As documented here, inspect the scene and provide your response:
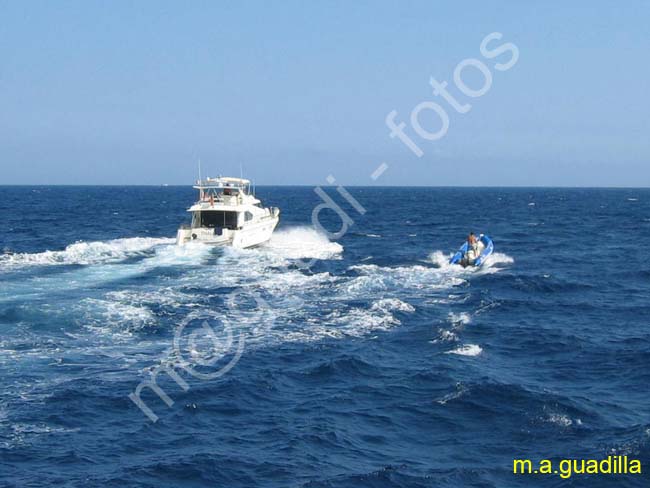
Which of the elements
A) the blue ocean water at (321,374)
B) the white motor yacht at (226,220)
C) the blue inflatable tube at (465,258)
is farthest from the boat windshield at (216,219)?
the blue inflatable tube at (465,258)

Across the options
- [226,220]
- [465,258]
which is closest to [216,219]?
[226,220]

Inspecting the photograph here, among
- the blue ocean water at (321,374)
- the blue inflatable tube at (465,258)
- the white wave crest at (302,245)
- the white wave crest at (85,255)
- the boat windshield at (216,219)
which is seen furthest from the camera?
the boat windshield at (216,219)

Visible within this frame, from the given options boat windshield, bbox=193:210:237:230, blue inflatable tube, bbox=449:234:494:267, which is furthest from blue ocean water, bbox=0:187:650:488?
boat windshield, bbox=193:210:237:230

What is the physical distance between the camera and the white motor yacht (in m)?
45.5

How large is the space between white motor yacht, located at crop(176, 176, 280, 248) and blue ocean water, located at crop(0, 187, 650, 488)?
18.2ft

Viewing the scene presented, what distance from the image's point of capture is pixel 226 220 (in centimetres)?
4712

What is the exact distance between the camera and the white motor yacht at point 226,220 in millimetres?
45469

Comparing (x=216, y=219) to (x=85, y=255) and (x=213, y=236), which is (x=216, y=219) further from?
(x=85, y=255)

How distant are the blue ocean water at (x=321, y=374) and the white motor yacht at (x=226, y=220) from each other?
18.2 ft

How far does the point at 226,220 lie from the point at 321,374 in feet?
93.4

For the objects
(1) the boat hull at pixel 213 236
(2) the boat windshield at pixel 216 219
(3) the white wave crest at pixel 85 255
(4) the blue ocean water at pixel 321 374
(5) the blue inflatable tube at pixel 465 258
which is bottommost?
(4) the blue ocean water at pixel 321 374

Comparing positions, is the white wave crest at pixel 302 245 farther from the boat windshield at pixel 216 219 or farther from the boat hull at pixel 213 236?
the boat windshield at pixel 216 219

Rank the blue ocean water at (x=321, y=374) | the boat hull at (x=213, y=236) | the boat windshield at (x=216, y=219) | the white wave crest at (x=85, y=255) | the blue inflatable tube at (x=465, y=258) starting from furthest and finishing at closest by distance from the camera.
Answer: the boat windshield at (x=216, y=219) < the boat hull at (x=213, y=236) < the blue inflatable tube at (x=465, y=258) < the white wave crest at (x=85, y=255) < the blue ocean water at (x=321, y=374)

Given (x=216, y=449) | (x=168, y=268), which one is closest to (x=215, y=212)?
(x=168, y=268)
